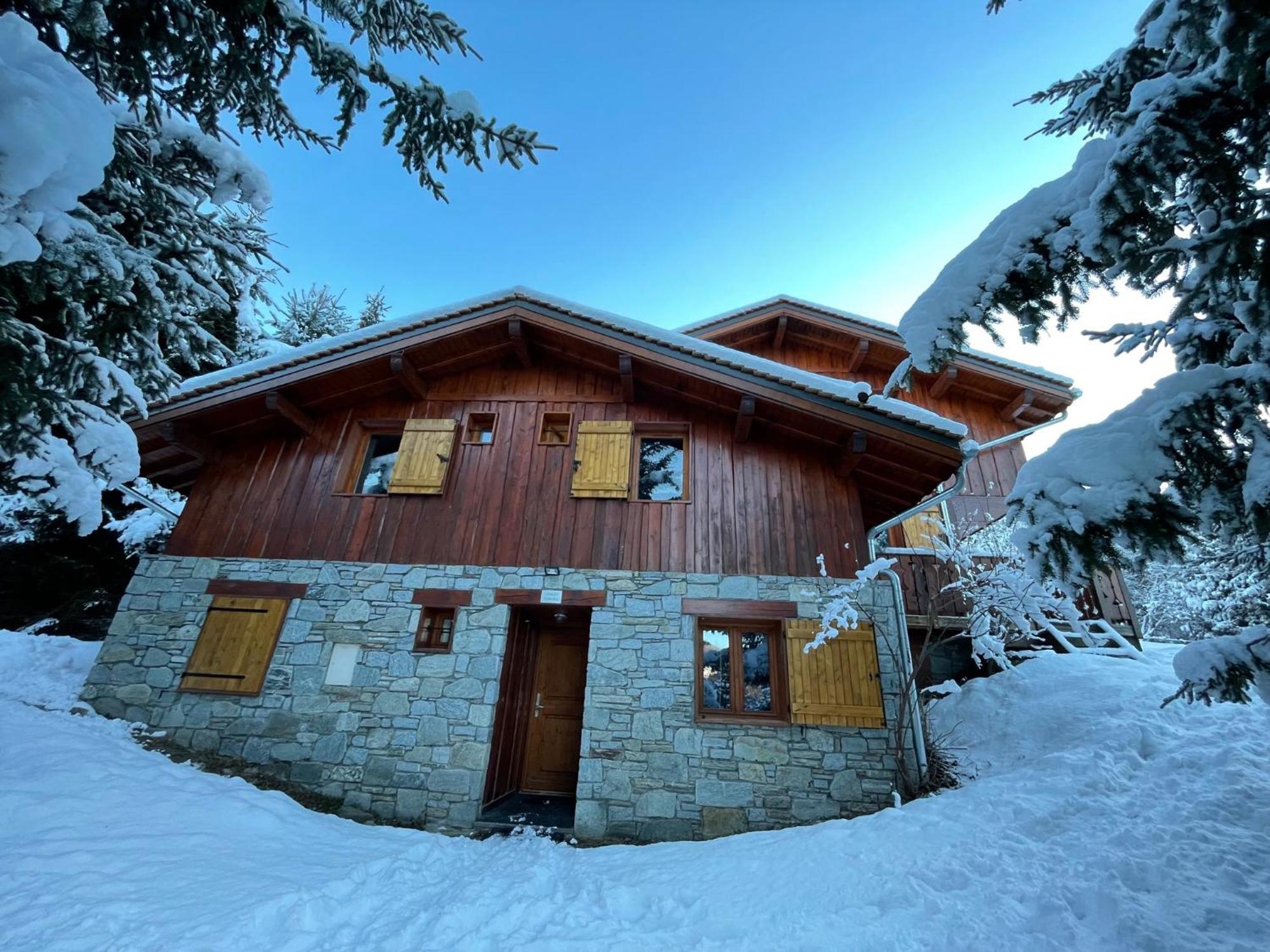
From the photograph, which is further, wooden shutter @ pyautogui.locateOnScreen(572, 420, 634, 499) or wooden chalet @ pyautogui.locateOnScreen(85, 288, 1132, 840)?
wooden shutter @ pyautogui.locateOnScreen(572, 420, 634, 499)

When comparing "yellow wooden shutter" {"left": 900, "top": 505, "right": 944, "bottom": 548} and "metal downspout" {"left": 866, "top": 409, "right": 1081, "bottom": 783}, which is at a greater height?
"yellow wooden shutter" {"left": 900, "top": 505, "right": 944, "bottom": 548}

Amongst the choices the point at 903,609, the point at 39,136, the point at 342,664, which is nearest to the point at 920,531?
the point at 903,609

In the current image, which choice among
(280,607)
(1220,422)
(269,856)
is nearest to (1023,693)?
(1220,422)

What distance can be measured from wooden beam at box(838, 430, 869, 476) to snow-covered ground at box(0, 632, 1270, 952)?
10.7 feet

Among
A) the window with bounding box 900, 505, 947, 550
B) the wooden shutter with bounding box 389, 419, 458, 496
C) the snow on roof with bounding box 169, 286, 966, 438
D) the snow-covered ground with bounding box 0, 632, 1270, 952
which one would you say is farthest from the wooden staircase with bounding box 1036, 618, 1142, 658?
the wooden shutter with bounding box 389, 419, 458, 496

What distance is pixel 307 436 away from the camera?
23.3 feet

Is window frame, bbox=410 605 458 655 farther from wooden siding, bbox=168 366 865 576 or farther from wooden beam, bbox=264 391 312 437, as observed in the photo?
wooden beam, bbox=264 391 312 437

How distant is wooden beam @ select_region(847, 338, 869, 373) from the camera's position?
9164 mm

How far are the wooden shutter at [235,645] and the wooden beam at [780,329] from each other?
8.85 m

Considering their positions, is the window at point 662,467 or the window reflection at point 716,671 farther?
the window at point 662,467

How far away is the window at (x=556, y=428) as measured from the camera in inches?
271

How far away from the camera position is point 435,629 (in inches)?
233

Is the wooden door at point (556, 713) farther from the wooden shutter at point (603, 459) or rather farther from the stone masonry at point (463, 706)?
the wooden shutter at point (603, 459)

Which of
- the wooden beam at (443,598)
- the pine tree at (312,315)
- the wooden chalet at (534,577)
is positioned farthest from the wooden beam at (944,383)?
the pine tree at (312,315)
